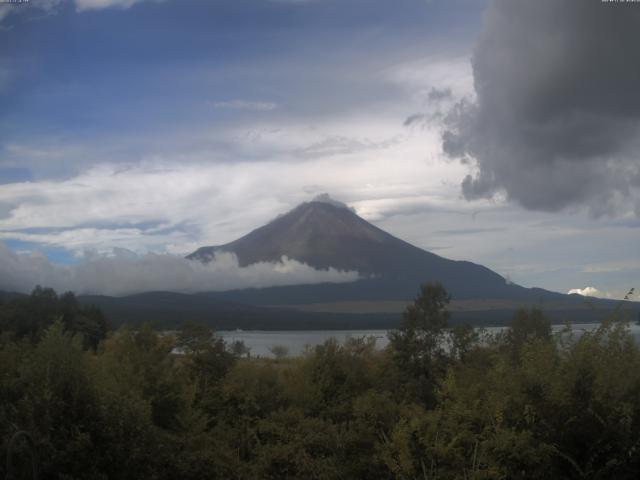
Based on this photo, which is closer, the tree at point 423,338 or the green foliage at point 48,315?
the tree at point 423,338

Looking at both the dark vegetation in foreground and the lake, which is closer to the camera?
the dark vegetation in foreground

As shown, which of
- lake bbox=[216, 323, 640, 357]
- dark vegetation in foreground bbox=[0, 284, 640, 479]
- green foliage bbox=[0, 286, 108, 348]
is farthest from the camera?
green foliage bbox=[0, 286, 108, 348]

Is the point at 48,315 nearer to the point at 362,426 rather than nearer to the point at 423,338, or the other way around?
the point at 423,338

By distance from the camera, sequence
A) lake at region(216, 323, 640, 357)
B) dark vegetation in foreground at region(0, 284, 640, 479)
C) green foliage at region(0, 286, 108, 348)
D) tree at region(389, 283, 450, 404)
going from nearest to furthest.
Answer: dark vegetation in foreground at region(0, 284, 640, 479) → lake at region(216, 323, 640, 357) → tree at region(389, 283, 450, 404) → green foliage at region(0, 286, 108, 348)

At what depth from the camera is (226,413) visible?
15.3m

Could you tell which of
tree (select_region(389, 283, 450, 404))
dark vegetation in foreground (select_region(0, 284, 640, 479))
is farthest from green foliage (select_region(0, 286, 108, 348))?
dark vegetation in foreground (select_region(0, 284, 640, 479))

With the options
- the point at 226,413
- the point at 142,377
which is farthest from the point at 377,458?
the point at 226,413

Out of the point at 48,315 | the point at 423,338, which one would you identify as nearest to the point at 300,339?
the point at 48,315

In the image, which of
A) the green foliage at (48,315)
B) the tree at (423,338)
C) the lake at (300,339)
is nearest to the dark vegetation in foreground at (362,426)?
the lake at (300,339)

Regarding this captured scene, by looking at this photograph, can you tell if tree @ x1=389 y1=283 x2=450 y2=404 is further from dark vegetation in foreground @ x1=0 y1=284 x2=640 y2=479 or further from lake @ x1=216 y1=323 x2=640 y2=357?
dark vegetation in foreground @ x1=0 y1=284 x2=640 y2=479

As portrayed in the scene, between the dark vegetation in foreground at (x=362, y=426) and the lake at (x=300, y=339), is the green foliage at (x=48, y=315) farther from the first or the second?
the dark vegetation in foreground at (x=362, y=426)

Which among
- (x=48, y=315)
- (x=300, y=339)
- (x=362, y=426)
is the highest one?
(x=48, y=315)

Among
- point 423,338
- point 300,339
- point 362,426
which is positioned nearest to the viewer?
point 362,426

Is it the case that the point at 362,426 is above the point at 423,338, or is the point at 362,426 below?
below
